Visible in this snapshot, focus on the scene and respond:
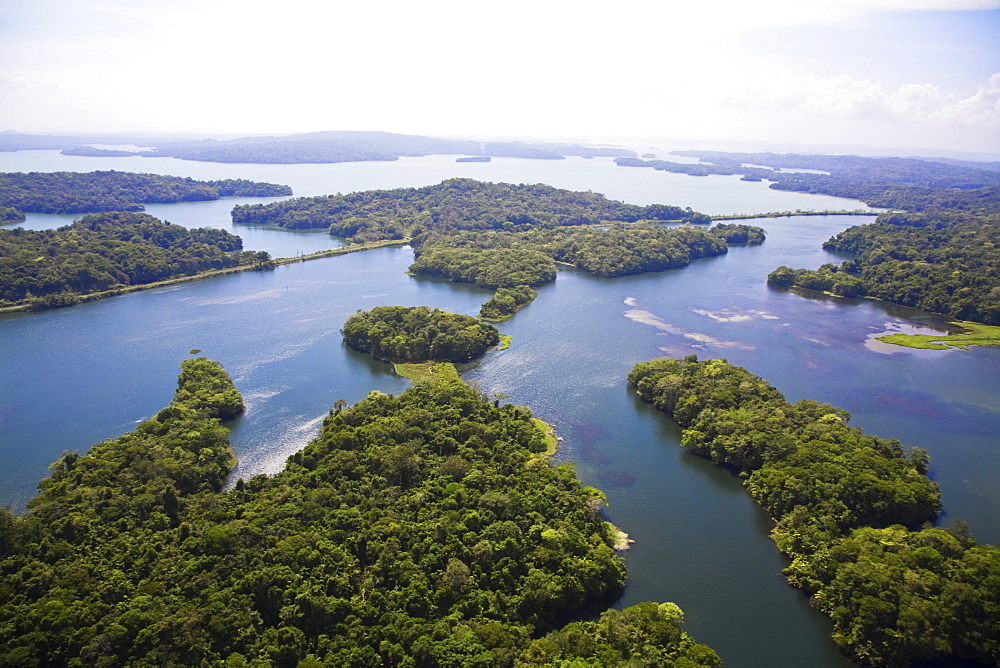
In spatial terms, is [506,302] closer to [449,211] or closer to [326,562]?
[326,562]

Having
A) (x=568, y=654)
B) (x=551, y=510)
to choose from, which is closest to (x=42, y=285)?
(x=551, y=510)

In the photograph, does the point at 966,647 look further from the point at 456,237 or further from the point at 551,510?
the point at 456,237

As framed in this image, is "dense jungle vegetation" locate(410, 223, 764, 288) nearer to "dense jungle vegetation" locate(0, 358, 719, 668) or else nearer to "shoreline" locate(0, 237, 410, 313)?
"shoreline" locate(0, 237, 410, 313)

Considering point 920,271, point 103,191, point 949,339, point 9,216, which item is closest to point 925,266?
point 920,271

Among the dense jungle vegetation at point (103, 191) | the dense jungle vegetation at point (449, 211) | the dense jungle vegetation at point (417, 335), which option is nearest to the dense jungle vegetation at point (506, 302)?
the dense jungle vegetation at point (417, 335)

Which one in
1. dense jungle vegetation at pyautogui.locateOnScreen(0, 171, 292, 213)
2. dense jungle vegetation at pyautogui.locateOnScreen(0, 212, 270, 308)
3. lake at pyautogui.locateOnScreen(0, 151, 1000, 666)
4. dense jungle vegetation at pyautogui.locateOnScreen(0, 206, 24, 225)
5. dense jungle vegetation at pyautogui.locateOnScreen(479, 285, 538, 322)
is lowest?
lake at pyautogui.locateOnScreen(0, 151, 1000, 666)

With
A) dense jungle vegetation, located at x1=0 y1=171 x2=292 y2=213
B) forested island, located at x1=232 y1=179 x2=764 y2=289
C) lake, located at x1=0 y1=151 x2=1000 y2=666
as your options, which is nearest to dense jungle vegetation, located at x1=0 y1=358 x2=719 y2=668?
lake, located at x1=0 y1=151 x2=1000 y2=666
